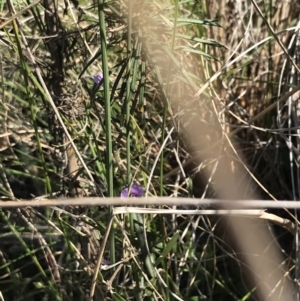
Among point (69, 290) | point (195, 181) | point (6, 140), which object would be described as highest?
point (6, 140)

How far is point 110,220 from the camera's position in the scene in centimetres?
78

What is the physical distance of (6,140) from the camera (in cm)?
118

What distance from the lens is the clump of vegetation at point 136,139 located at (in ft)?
2.83

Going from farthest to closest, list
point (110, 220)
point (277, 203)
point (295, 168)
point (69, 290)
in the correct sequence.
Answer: point (295, 168) → point (69, 290) → point (110, 220) → point (277, 203)

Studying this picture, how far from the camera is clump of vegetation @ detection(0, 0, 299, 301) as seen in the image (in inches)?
33.9

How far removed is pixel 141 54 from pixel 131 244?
12.7 inches

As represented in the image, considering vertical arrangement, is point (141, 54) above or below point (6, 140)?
above

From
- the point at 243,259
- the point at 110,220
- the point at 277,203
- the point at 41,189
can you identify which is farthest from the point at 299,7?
the point at 277,203

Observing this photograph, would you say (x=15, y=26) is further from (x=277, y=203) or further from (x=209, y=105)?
(x=209, y=105)

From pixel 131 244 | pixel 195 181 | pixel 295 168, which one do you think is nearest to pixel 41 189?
pixel 195 181

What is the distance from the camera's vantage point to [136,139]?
1.02 m

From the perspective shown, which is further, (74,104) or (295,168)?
(295,168)

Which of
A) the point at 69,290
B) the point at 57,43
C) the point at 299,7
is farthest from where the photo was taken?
the point at 299,7

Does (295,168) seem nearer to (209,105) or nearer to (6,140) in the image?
(209,105)
